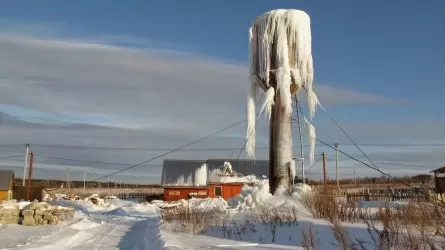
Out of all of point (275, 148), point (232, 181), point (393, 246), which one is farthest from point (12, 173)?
point (393, 246)

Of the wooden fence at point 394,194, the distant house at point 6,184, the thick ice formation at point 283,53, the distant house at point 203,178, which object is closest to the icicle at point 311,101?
the thick ice formation at point 283,53

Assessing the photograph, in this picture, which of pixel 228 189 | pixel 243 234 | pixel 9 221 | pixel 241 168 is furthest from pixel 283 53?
pixel 241 168

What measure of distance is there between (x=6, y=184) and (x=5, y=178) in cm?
84

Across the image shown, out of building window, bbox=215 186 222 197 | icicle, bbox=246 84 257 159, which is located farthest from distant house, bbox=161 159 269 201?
icicle, bbox=246 84 257 159

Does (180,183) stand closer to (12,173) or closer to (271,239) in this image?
(12,173)

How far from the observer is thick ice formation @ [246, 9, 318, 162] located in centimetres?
1736

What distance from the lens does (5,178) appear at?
50406 millimetres

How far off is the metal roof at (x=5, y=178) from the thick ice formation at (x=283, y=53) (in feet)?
129

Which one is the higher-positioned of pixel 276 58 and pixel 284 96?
pixel 276 58

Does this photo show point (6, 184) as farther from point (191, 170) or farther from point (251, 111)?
point (251, 111)

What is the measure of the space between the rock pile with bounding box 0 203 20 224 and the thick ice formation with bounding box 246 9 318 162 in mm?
11620

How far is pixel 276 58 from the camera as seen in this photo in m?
17.5

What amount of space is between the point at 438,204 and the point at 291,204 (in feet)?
32.2

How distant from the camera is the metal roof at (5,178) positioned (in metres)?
49.7
